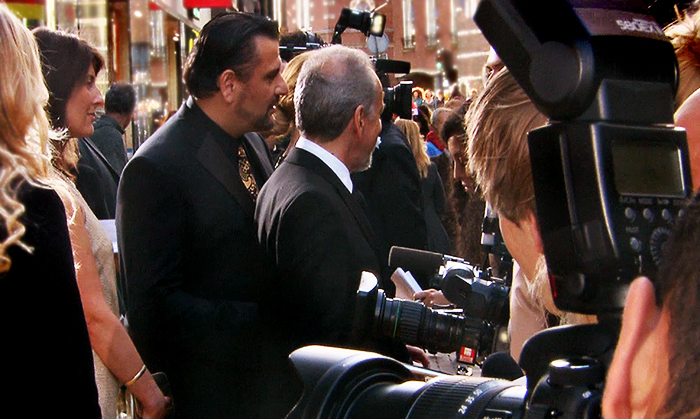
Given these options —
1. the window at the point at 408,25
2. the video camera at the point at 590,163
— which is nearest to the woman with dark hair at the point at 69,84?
the window at the point at 408,25

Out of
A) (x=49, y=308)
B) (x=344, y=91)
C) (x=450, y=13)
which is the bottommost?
(x=49, y=308)

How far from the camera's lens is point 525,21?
1.10 m

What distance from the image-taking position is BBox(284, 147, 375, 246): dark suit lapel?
2.68 metres

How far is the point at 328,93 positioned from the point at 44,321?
5.16ft

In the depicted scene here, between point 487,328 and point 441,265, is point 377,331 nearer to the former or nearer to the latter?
point 487,328

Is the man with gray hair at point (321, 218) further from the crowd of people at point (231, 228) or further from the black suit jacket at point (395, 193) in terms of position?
the black suit jacket at point (395, 193)

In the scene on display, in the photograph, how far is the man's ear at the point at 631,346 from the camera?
25.8 inches

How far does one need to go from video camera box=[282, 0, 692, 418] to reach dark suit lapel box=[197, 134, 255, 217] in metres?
1.77

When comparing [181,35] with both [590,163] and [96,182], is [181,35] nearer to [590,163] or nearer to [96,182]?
[96,182]

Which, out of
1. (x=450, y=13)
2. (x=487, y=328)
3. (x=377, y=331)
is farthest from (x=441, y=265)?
(x=450, y=13)

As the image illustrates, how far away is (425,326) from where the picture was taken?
1.86 meters

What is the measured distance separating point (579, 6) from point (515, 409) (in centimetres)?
49

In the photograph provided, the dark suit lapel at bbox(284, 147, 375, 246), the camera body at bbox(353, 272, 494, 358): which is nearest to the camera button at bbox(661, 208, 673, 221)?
the camera body at bbox(353, 272, 494, 358)

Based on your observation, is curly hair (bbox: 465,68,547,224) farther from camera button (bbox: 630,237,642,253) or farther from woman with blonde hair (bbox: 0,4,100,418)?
woman with blonde hair (bbox: 0,4,100,418)
